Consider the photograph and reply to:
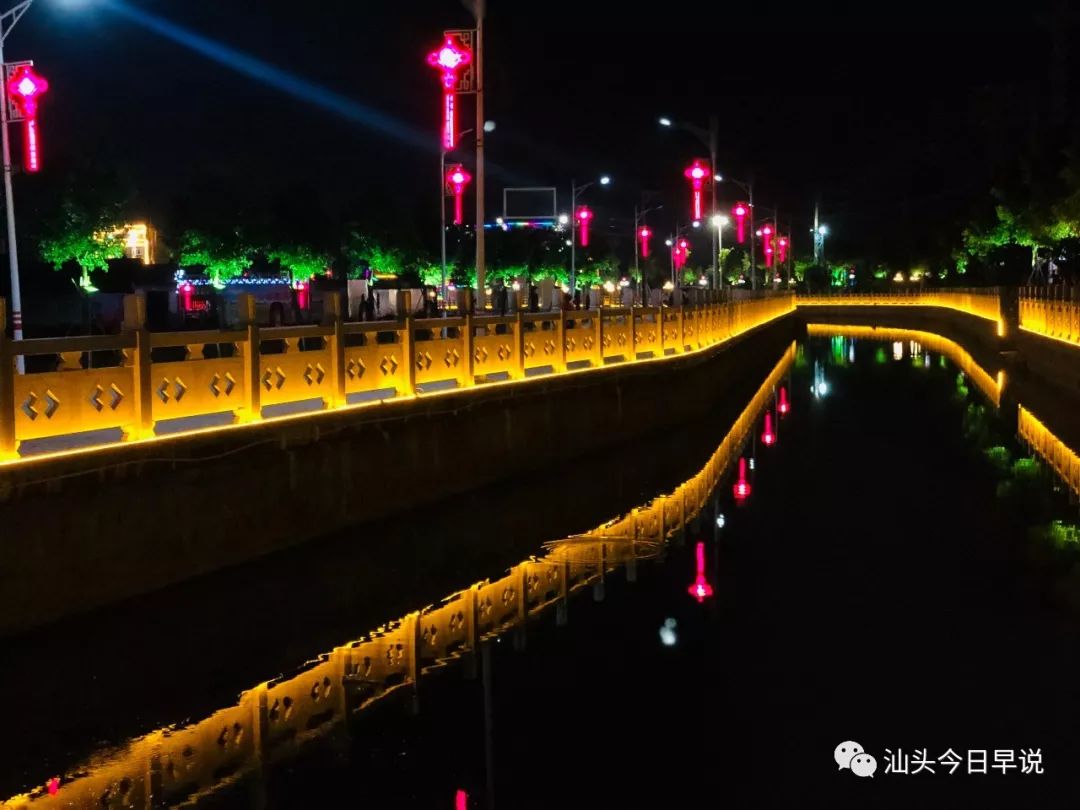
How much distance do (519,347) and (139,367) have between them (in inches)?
324

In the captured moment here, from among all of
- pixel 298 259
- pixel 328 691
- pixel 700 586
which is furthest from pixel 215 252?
pixel 328 691

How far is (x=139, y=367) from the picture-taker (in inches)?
444

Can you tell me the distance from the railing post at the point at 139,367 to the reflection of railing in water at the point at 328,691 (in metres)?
2.38

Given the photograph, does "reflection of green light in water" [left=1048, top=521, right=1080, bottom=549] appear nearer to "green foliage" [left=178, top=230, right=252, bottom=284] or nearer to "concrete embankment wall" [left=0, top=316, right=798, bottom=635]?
"concrete embankment wall" [left=0, top=316, right=798, bottom=635]

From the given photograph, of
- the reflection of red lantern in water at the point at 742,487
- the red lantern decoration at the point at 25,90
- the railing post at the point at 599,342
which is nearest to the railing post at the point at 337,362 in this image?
the reflection of red lantern in water at the point at 742,487

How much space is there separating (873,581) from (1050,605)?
155 cm

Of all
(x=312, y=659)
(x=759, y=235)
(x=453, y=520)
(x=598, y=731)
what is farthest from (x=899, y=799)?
(x=759, y=235)

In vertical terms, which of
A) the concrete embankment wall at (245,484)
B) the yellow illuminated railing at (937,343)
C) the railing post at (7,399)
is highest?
the railing post at (7,399)

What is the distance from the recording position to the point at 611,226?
418ft

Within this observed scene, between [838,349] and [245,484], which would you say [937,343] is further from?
[245,484]

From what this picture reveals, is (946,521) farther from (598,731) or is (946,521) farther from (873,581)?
(598,731)

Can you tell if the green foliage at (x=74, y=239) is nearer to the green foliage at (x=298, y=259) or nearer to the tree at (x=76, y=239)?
the tree at (x=76, y=239)

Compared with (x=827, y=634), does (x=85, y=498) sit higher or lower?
higher

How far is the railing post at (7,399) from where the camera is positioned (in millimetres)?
10008
